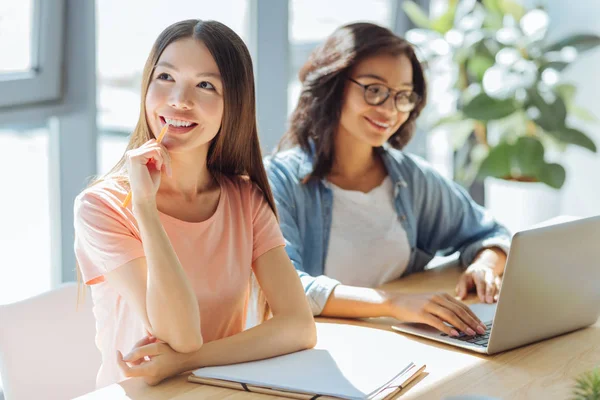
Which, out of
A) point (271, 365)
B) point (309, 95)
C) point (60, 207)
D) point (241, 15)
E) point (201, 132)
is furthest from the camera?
point (241, 15)

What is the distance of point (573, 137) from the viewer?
3670 millimetres

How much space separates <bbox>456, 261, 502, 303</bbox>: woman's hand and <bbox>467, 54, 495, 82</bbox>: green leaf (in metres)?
1.88

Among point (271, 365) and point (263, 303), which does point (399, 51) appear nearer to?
point (263, 303)

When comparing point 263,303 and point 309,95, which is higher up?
point 309,95

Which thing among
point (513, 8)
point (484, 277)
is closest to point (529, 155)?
point (513, 8)

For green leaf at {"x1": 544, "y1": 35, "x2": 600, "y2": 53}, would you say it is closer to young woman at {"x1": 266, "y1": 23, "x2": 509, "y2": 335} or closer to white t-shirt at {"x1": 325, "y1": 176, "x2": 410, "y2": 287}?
young woman at {"x1": 266, "y1": 23, "x2": 509, "y2": 335}

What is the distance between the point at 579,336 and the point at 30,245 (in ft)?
6.34

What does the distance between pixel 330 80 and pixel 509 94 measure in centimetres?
170

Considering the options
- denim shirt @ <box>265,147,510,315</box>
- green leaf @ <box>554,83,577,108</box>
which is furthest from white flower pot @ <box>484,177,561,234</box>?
denim shirt @ <box>265,147,510,315</box>

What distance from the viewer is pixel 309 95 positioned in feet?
7.70

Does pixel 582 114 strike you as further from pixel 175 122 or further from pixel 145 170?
pixel 145 170

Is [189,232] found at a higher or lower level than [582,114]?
lower

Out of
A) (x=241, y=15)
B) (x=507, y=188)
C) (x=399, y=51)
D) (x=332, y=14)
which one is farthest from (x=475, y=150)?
(x=399, y=51)

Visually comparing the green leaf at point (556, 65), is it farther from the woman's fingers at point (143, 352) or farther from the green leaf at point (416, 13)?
the woman's fingers at point (143, 352)
